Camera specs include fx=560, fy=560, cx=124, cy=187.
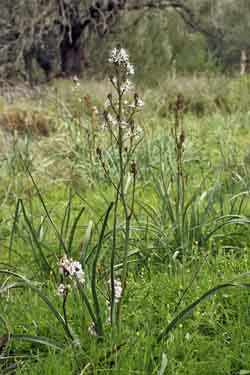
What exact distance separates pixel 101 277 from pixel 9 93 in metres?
9.23

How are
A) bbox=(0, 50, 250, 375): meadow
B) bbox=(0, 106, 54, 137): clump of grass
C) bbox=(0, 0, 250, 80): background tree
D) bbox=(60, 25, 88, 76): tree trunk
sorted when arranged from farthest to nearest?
bbox=(60, 25, 88, 76): tree trunk → bbox=(0, 0, 250, 80): background tree → bbox=(0, 106, 54, 137): clump of grass → bbox=(0, 50, 250, 375): meadow

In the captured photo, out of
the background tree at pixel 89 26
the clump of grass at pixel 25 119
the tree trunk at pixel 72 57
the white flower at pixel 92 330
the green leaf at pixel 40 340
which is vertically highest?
the background tree at pixel 89 26

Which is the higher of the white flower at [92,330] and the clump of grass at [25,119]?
the clump of grass at [25,119]

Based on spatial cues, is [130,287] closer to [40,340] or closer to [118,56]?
[40,340]

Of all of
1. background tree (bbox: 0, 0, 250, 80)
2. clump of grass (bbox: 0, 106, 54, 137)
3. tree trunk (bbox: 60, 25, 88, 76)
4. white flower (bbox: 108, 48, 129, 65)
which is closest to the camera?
white flower (bbox: 108, 48, 129, 65)

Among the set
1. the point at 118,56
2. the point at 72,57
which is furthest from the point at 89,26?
the point at 118,56

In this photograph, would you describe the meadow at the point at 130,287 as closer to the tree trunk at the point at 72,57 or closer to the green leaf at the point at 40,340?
the green leaf at the point at 40,340

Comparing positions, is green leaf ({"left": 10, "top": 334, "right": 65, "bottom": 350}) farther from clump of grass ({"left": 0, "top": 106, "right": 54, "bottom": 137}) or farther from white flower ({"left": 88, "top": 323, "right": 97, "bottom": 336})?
clump of grass ({"left": 0, "top": 106, "right": 54, "bottom": 137})

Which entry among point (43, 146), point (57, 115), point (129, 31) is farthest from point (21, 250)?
point (129, 31)

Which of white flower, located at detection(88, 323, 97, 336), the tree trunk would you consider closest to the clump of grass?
white flower, located at detection(88, 323, 97, 336)

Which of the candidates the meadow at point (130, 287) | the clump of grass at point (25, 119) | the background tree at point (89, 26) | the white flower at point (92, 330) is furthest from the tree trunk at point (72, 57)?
the white flower at point (92, 330)

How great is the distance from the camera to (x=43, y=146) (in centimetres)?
690

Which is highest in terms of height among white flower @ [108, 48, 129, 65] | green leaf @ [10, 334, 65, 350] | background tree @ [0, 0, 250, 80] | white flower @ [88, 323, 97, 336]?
background tree @ [0, 0, 250, 80]

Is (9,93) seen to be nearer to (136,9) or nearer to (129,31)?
(136,9)
